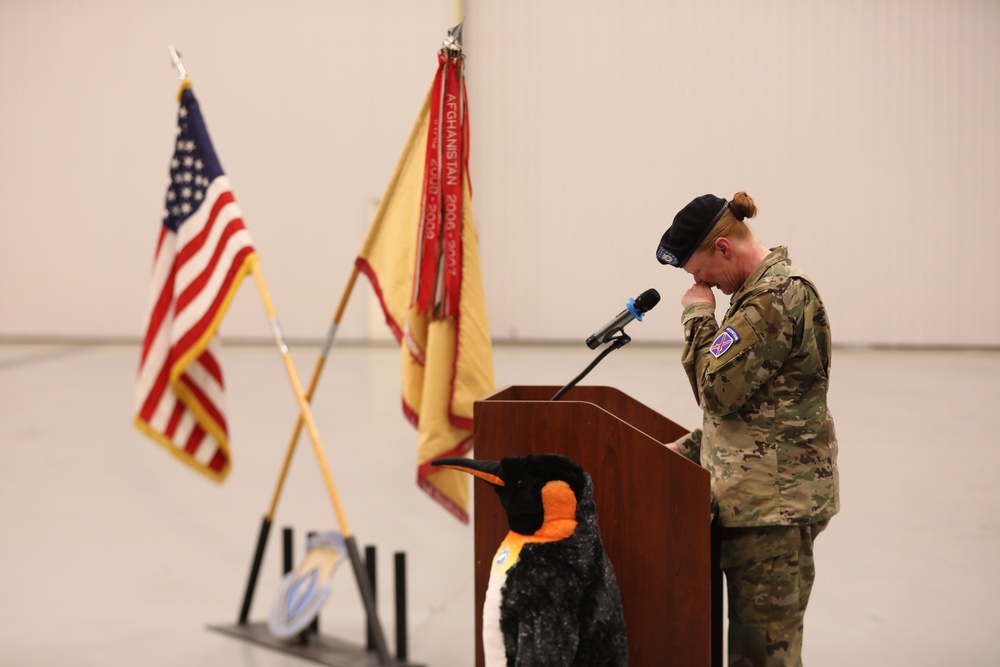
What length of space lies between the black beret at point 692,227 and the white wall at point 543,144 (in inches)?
230

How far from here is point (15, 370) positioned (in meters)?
8.49

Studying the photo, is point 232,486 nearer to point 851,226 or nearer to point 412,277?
point 412,277

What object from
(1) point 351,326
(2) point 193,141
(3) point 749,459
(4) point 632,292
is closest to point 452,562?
(2) point 193,141

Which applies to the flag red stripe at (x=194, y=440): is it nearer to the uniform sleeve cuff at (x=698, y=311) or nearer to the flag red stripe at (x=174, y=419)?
the flag red stripe at (x=174, y=419)

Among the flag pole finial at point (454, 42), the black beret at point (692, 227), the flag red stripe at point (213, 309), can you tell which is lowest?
the flag red stripe at point (213, 309)

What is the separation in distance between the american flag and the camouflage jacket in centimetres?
184

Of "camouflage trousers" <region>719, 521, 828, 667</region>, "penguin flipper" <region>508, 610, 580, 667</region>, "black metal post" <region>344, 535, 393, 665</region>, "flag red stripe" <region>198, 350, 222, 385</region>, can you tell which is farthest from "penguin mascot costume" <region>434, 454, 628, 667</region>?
"flag red stripe" <region>198, 350, 222, 385</region>

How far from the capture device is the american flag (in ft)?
10.9

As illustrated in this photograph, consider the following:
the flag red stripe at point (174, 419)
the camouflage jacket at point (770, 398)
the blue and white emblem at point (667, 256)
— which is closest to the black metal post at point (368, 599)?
the flag red stripe at point (174, 419)

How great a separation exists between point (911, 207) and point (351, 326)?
15.4 ft

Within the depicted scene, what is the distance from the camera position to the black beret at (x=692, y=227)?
188cm

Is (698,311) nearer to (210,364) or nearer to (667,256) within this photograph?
(667,256)

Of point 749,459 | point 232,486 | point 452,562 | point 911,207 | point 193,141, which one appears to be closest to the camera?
point 749,459

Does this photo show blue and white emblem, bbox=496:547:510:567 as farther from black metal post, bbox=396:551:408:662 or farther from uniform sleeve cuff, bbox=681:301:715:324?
black metal post, bbox=396:551:408:662
